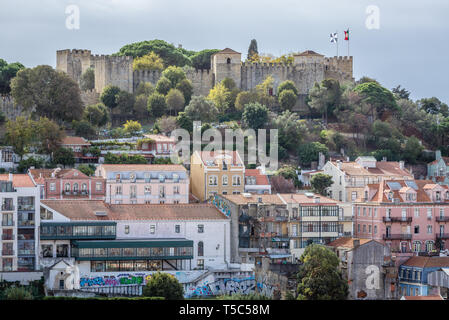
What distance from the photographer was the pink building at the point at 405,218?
220 feet

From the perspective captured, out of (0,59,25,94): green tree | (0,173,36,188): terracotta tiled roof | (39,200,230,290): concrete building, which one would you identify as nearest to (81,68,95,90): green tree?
(0,59,25,94): green tree

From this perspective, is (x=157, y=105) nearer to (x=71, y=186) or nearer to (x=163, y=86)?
(x=163, y=86)

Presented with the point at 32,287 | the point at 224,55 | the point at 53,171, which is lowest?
the point at 32,287

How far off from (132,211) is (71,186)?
8278mm

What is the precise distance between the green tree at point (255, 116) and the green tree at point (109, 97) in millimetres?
11461

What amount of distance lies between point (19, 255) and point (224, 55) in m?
46.6

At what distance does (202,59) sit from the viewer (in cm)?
11031

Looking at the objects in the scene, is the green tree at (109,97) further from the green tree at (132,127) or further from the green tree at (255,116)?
the green tree at (255,116)

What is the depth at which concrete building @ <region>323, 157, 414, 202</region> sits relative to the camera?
7619 cm

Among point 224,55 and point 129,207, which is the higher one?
point 224,55

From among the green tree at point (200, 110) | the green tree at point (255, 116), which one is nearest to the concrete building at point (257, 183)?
the green tree at point (255, 116)
